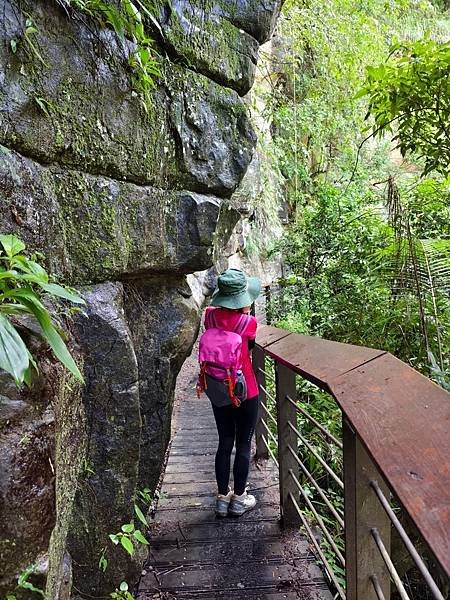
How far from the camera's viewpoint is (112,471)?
7.48 ft

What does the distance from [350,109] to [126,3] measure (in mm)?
7399

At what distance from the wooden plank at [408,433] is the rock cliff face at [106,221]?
3.37 ft

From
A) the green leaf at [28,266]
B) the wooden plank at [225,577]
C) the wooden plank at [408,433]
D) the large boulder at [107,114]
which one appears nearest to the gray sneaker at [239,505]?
the wooden plank at [225,577]

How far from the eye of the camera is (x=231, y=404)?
2936mm

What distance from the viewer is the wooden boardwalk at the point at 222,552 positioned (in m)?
2.31

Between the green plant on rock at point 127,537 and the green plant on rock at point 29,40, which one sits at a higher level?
the green plant on rock at point 29,40

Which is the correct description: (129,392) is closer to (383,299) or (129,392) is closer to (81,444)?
(81,444)

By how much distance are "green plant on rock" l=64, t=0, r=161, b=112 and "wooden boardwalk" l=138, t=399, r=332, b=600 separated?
2.56 meters

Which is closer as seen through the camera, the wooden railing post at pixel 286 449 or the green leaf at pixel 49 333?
the green leaf at pixel 49 333

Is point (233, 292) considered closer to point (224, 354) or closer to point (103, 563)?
point (224, 354)

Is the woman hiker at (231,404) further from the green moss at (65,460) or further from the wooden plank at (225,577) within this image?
the green moss at (65,460)

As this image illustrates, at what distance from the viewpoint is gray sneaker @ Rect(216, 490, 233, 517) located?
3.01m

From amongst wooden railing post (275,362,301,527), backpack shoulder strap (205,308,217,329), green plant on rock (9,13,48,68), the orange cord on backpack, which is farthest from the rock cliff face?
wooden railing post (275,362,301,527)

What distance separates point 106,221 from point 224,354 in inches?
41.3
